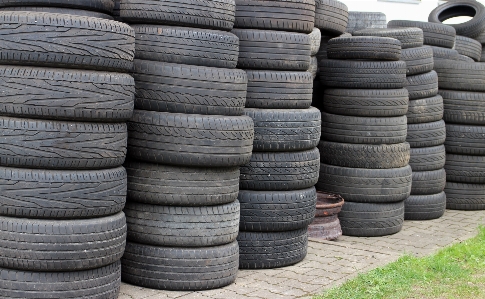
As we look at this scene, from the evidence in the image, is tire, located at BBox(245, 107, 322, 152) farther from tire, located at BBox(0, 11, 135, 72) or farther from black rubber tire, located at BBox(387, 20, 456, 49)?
black rubber tire, located at BBox(387, 20, 456, 49)

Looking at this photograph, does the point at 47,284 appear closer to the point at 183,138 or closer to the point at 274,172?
the point at 183,138

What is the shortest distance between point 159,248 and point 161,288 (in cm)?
35

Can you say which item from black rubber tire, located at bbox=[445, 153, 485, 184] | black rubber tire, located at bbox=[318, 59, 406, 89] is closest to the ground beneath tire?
black rubber tire, located at bbox=[445, 153, 485, 184]

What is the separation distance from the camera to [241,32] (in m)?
7.21

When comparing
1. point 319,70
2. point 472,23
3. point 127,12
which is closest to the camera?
point 127,12

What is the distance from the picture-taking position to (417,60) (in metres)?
10.2

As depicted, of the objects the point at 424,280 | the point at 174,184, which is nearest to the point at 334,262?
the point at 424,280

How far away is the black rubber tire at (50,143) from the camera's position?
542 cm

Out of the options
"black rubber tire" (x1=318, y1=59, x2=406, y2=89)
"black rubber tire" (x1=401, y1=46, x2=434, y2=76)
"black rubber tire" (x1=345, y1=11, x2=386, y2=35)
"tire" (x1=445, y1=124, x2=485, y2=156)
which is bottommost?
"tire" (x1=445, y1=124, x2=485, y2=156)

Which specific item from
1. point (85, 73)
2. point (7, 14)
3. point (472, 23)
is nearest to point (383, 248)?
point (85, 73)

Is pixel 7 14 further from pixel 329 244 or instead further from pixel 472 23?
pixel 472 23

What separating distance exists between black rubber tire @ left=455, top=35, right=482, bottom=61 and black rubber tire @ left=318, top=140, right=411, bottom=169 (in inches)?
161

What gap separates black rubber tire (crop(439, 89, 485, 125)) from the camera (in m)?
11.0

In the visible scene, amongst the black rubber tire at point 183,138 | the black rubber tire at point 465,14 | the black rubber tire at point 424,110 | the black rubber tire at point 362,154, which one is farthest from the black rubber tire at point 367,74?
the black rubber tire at point 465,14
